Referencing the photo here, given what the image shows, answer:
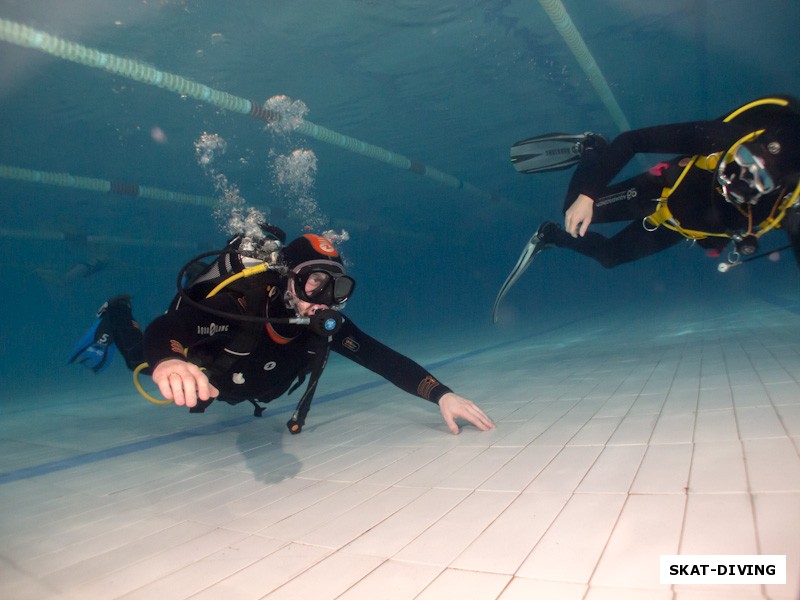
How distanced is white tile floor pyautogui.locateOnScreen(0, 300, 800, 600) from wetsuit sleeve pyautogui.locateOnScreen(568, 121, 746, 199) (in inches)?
73.6

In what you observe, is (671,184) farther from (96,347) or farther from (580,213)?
(96,347)

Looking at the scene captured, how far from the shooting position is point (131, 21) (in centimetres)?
872

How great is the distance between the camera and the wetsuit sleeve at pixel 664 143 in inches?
126

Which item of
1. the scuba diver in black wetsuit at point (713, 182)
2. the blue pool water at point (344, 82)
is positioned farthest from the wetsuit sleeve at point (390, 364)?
the blue pool water at point (344, 82)

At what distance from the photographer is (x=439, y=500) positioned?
2371 millimetres

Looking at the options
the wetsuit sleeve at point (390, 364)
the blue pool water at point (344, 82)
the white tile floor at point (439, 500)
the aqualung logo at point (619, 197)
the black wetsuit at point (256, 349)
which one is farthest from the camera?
the blue pool water at point (344, 82)

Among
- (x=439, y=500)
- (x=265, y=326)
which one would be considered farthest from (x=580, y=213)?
(x=265, y=326)

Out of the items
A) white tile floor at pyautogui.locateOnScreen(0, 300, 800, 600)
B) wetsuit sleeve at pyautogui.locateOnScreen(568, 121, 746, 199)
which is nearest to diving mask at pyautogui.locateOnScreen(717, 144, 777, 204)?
wetsuit sleeve at pyautogui.locateOnScreen(568, 121, 746, 199)

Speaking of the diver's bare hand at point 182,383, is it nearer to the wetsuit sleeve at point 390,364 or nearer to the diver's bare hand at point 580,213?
the wetsuit sleeve at point 390,364

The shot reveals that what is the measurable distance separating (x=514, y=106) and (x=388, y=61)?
18.9 feet

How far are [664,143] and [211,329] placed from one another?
3.57m

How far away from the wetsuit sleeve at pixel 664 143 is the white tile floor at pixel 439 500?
6.13 feet

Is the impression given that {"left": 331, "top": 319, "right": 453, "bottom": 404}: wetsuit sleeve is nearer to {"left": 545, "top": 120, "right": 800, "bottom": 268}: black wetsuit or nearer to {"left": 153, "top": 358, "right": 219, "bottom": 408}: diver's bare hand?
{"left": 153, "top": 358, "right": 219, "bottom": 408}: diver's bare hand

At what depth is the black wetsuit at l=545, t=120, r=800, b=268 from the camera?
320 centimetres
